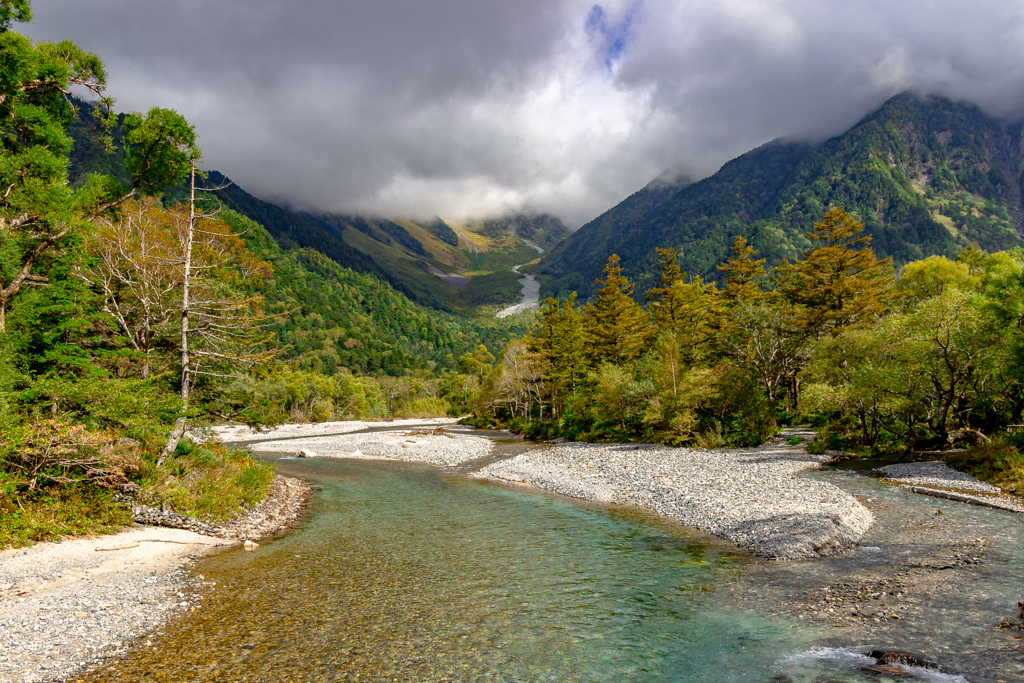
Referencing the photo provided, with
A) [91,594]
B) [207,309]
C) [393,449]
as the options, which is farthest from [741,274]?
[91,594]

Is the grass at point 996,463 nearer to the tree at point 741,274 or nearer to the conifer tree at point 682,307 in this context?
the conifer tree at point 682,307

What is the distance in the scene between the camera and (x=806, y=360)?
39844 millimetres

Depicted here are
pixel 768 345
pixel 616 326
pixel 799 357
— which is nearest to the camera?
pixel 768 345

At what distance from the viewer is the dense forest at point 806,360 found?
2166 centimetres

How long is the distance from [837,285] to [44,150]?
183ft

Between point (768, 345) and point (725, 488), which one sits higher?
point (768, 345)

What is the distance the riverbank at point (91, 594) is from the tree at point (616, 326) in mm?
46740

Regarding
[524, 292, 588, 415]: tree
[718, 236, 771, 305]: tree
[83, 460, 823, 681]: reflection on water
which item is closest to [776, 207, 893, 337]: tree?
[718, 236, 771, 305]: tree

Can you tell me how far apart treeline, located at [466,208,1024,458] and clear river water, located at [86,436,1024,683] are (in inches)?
361

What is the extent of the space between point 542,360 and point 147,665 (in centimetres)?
5343

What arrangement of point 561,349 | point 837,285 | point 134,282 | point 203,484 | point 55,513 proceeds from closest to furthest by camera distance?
point 55,513 < point 203,484 < point 134,282 < point 837,285 < point 561,349

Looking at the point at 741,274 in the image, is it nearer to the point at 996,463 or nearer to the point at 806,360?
the point at 806,360

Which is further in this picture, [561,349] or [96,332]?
[561,349]

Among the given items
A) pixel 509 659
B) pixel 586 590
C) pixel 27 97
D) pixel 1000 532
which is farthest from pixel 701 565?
pixel 27 97
